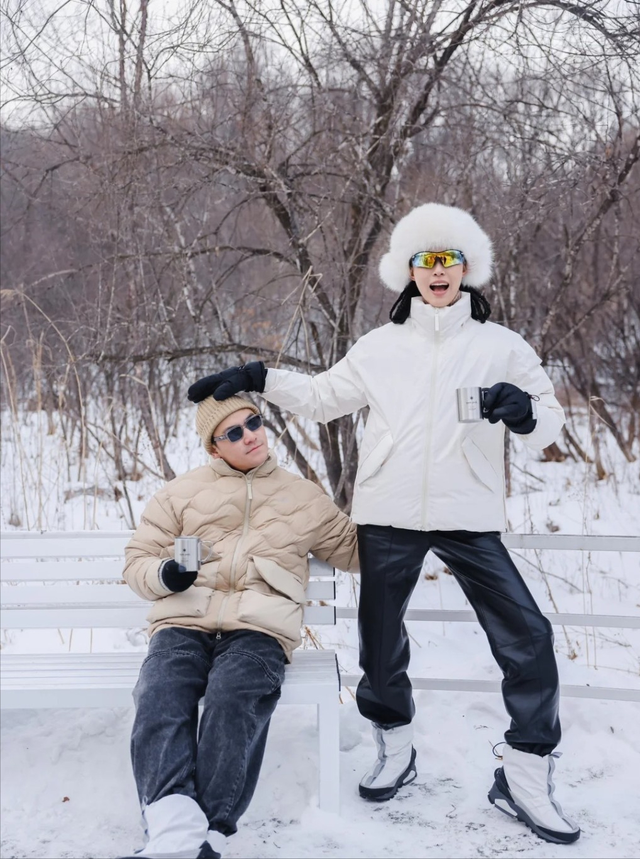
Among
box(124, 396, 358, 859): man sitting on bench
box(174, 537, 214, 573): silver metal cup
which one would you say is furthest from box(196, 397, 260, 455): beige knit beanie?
box(174, 537, 214, 573): silver metal cup

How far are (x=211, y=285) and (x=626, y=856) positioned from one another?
138 inches

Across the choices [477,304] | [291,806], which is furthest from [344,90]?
[291,806]

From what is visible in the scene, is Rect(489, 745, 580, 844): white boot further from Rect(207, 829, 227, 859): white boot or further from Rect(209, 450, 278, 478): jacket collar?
Rect(209, 450, 278, 478): jacket collar

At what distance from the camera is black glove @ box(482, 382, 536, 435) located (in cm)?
228

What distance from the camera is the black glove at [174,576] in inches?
96.3

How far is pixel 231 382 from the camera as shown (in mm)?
2604

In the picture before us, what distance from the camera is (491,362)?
251 centimetres

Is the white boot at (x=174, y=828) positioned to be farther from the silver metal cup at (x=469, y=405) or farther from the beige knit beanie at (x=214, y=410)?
the silver metal cup at (x=469, y=405)

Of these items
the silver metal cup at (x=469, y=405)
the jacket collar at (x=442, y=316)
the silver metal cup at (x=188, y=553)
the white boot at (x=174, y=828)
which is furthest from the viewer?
the jacket collar at (x=442, y=316)

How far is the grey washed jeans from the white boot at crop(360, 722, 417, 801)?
0.47 meters

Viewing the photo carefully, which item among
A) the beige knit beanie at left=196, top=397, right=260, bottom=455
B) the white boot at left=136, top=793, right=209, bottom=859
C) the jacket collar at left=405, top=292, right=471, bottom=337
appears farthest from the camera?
the beige knit beanie at left=196, top=397, right=260, bottom=455

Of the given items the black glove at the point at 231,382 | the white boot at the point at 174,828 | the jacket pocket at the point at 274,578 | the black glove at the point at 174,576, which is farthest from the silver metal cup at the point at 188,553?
the white boot at the point at 174,828

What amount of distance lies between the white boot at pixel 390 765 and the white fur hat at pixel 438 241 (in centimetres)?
154

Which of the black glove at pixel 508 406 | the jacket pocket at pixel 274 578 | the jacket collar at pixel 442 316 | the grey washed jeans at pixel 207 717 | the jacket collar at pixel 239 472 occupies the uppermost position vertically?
the jacket collar at pixel 442 316
